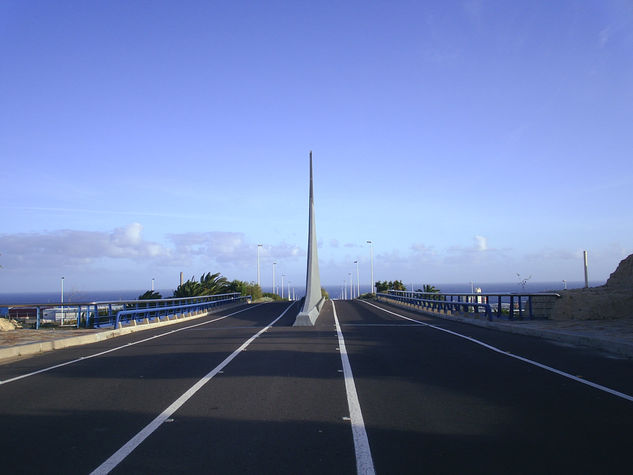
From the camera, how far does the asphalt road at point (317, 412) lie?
17.8 feet

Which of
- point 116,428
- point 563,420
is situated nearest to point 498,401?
point 563,420

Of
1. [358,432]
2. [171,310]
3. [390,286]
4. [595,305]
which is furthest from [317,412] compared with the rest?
[390,286]

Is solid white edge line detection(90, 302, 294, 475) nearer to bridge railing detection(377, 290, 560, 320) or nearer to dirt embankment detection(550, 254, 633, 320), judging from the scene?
dirt embankment detection(550, 254, 633, 320)

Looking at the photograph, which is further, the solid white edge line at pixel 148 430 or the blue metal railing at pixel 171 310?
the blue metal railing at pixel 171 310

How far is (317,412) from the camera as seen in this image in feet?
24.0

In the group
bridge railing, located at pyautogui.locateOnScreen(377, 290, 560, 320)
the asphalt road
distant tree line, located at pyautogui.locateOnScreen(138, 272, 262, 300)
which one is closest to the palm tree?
distant tree line, located at pyautogui.locateOnScreen(138, 272, 262, 300)

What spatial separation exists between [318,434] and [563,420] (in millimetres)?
3166

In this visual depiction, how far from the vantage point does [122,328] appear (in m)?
20.1

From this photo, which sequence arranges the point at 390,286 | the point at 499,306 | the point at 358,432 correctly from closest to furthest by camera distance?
1. the point at 358,432
2. the point at 499,306
3. the point at 390,286

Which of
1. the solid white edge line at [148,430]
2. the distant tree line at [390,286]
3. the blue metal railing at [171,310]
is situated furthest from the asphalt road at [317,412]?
the distant tree line at [390,286]

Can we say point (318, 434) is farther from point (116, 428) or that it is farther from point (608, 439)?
point (608, 439)

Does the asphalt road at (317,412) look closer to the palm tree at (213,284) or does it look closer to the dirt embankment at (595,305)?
the dirt embankment at (595,305)

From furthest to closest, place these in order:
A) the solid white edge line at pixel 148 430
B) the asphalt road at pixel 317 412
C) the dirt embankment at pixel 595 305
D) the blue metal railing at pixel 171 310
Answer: the blue metal railing at pixel 171 310
the dirt embankment at pixel 595 305
the asphalt road at pixel 317 412
the solid white edge line at pixel 148 430

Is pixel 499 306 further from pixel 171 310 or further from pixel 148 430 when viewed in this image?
pixel 148 430
